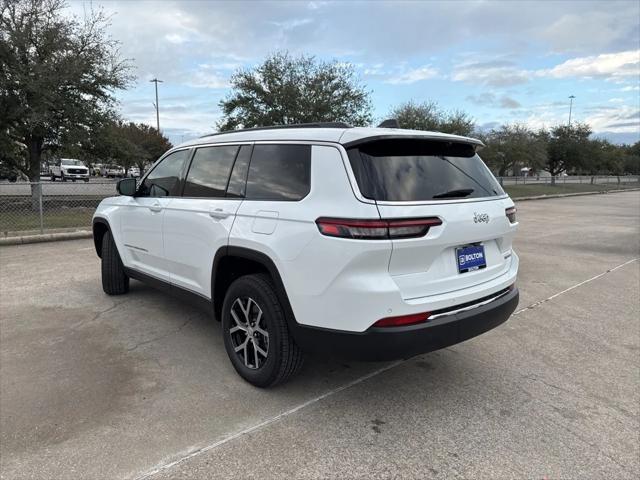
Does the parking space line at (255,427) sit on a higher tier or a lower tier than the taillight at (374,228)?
lower

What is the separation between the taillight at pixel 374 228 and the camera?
8.57ft

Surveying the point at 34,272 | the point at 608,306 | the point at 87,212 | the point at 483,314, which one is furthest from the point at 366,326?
the point at 87,212

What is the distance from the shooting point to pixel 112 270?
5.57m

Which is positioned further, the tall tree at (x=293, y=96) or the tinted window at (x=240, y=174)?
the tall tree at (x=293, y=96)

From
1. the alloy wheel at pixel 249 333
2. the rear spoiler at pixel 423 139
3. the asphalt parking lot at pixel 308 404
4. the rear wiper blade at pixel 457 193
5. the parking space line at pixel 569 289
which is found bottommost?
the asphalt parking lot at pixel 308 404

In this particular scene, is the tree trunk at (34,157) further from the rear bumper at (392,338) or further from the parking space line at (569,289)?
the rear bumper at (392,338)

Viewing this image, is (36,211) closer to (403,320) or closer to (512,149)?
(403,320)

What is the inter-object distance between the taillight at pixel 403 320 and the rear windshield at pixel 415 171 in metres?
0.68

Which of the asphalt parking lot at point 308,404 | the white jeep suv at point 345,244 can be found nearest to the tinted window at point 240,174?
the white jeep suv at point 345,244

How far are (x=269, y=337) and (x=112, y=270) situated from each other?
3284 mm

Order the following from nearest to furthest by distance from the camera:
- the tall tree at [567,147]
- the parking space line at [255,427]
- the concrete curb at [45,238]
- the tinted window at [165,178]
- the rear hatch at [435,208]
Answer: the parking space line at [255,427] < the rear hatch at [435,208] < the tinted window at [165,178] < the concrete curb at [45,238] < the tall tree at [567,147]

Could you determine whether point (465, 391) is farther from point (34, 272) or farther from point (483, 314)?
point (34, 272)

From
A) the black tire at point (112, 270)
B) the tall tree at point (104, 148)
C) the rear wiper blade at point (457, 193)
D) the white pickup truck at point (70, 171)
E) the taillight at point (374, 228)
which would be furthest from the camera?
the white pickup truck at point (70, 171)

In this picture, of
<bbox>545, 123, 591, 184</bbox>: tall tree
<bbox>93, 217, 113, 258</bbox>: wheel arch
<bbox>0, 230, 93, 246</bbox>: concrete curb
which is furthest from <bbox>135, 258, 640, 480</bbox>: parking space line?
<bbox>545, 123, 591, 184</bbox>: tall tree
